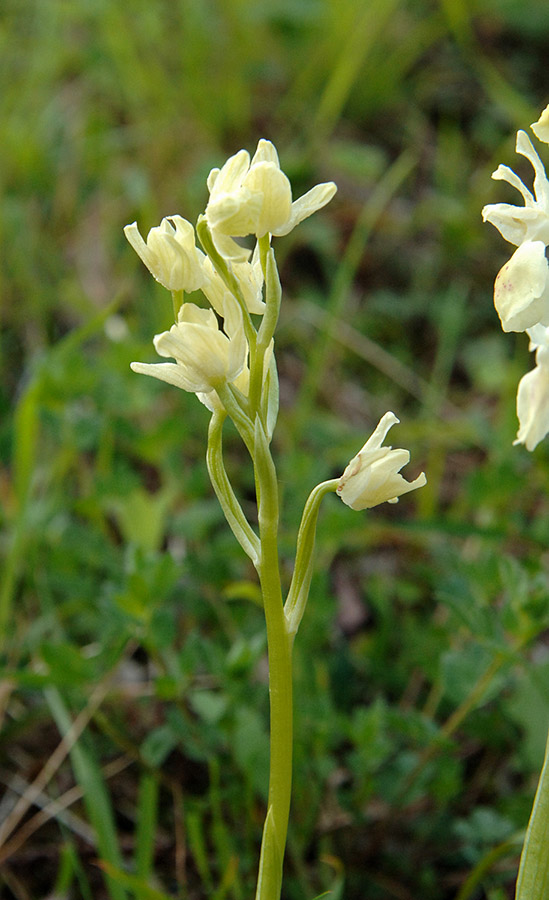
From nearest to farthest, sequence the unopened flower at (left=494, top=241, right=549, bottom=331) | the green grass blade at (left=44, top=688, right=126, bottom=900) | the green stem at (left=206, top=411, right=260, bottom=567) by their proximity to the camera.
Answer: the unopened flower at (left=494, top=241, right=549, bottom=331), the green stem at (left=206, top=411, right=260, bottom=567), the green grass blade at (left=44, top=688, right=126, bottom=900)

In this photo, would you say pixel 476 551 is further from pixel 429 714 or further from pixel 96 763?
pixel 96 763

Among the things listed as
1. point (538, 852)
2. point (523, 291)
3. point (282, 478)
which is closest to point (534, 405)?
point (523, 291)

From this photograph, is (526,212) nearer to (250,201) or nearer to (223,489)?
(250,201)

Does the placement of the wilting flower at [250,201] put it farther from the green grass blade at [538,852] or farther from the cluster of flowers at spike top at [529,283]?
the green grass blade at [538,852]

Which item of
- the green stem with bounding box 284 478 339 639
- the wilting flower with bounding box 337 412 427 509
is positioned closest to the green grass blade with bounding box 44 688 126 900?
the green stem with bounding box 284 478 339 639

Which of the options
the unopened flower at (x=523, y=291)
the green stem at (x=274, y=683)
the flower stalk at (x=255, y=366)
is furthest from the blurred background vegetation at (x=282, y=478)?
the unopened flower at (x=523, y=291)

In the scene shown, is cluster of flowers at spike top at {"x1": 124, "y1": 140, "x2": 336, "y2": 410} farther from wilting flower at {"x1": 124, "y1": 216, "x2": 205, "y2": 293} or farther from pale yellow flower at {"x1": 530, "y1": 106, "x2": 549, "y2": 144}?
pale yellow flower at {"x1": 530, "y1": 106, "x2": 549, "y2": 144}

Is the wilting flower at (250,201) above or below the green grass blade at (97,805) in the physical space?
above
